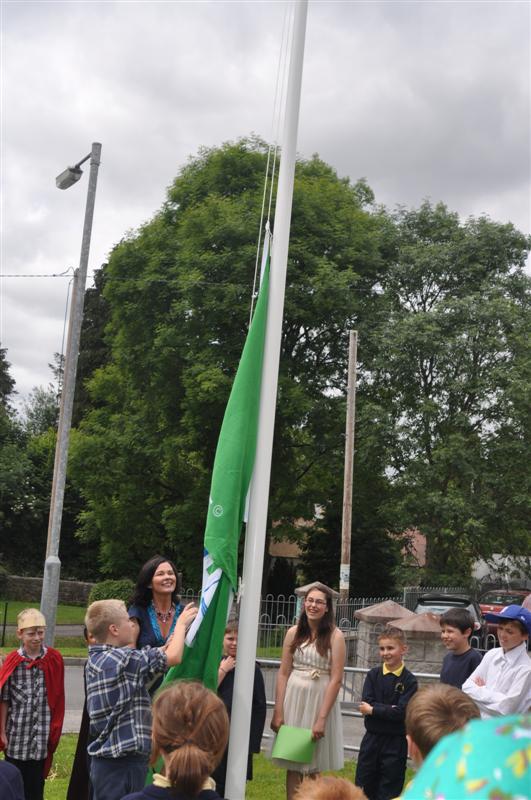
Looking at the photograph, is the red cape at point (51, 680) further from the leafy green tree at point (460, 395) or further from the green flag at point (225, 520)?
the leafy green tree at point (460, 395)

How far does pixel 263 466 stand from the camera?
17.4 feet

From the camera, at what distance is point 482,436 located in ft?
98.1

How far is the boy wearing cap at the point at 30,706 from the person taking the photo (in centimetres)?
628

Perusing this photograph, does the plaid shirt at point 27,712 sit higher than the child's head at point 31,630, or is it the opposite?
the child's head at point 31,630

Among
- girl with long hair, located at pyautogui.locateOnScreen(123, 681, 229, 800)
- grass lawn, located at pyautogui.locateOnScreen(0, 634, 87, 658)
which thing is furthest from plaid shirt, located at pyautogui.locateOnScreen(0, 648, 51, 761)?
grass lawn, located at pyautogui.locateOnScreen(0, 634, 87, 658)

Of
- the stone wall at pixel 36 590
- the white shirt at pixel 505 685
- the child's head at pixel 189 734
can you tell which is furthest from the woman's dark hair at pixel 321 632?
the stone wall at pixel 36 590

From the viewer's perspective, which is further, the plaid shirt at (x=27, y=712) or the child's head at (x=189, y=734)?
the plaid shirt at (x=27, y=712)

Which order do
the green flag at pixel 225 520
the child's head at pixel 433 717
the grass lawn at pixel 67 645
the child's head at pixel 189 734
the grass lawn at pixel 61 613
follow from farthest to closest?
the grass lawn at pixel 61 613
the grass lawn at pixel 67 645
the green flag at pixel 225 520
the child's head at pixel 189 734
the child's head at pixel 433 717

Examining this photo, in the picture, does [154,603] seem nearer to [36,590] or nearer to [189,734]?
[189,734]

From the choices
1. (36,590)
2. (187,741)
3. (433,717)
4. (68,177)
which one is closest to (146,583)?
→ (187,741)

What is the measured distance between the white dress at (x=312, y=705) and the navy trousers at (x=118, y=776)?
6.81ft

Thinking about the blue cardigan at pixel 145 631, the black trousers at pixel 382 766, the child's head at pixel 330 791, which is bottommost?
the black trousers at pixel 382 766

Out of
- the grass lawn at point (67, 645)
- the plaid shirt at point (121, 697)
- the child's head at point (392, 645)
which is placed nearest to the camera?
the plaid shirt at point (121, 697)

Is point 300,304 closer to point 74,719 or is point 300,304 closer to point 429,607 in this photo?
point 429,607
